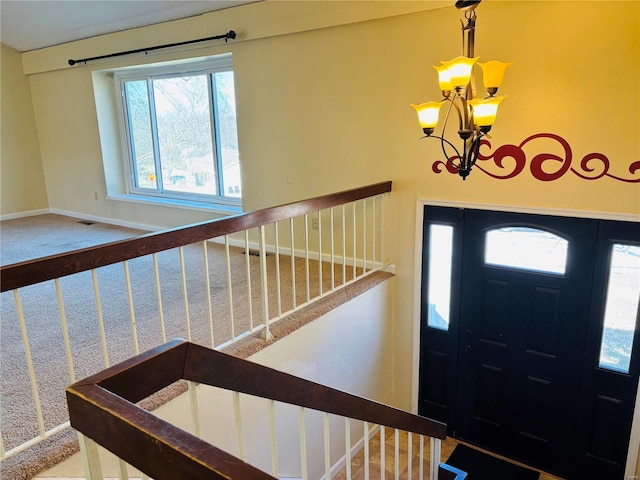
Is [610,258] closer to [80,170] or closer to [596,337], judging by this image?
[596,337]

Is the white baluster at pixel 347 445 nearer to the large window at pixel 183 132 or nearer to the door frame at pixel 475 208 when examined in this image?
the door frame at pixel 475 208

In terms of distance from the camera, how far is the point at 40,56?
6156 mm

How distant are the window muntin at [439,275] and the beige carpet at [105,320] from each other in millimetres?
478

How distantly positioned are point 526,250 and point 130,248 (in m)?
2.85

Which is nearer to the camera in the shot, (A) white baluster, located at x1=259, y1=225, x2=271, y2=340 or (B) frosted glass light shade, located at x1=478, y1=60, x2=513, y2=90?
(B) frosted glass light shade, located at x1=478, y1=60, x2=513, y2=90

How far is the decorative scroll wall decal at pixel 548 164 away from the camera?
3.05 metres

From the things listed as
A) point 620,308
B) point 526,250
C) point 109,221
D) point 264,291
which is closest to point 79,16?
point 109,221

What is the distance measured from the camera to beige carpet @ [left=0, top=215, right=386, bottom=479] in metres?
2.14

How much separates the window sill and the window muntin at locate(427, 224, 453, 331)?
230 centimetres

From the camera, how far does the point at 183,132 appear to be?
5.53 metres

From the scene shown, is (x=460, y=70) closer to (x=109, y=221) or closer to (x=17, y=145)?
(x=109, y=221)

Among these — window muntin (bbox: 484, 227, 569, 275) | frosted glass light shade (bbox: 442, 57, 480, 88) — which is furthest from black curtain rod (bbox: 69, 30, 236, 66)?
window muntin (bbox: 484, 227, 569, 275)

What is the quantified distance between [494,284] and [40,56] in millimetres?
6513

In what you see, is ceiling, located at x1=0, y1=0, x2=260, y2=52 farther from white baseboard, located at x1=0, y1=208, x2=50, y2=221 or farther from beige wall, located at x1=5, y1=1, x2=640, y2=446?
white baseboard, located at x1=0, y1=208, x2=50, y2=221
